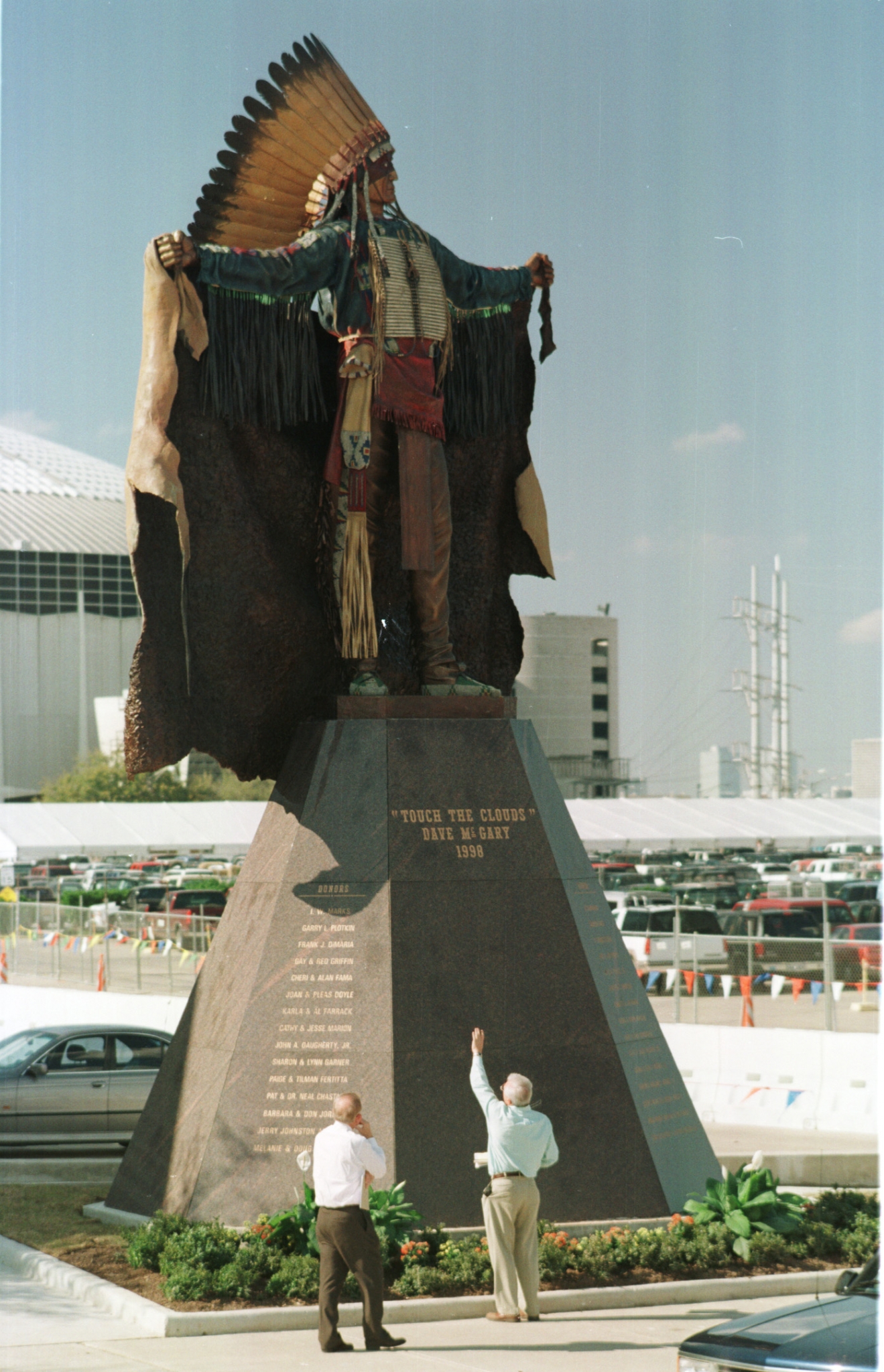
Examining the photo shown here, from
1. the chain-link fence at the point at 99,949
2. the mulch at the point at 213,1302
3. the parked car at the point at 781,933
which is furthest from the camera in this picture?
the chain-link fence at the point at 99,949

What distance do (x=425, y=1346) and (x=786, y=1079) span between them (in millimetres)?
11005

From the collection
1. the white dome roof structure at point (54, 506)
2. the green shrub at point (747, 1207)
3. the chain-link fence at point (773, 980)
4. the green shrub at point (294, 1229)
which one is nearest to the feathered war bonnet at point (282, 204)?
the green shrub at point (294, 1229)

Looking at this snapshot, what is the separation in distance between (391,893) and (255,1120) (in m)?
1.58

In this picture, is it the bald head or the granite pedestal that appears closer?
the bald head

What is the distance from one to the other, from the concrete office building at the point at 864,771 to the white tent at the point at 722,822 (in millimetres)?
1106

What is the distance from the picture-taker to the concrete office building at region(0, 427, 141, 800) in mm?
95875

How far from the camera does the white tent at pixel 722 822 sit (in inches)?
2418

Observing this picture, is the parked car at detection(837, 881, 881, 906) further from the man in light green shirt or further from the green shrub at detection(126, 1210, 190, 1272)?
the man in light green shirt

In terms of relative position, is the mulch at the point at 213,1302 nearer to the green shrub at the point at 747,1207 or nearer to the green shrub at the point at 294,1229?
the green shrub at the point at 747,1207


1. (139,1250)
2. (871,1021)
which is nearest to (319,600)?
(139,1250)

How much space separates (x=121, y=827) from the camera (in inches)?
2222

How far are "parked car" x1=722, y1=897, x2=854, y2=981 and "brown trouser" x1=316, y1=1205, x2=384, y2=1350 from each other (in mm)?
11549

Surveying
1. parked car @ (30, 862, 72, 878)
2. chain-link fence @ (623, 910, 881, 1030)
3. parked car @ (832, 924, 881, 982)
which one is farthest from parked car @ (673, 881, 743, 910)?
parked car @ (30, 862, 72, 878)

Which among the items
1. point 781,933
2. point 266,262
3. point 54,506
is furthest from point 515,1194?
point 54,506
